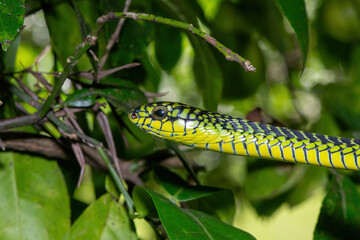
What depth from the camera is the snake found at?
1.21m

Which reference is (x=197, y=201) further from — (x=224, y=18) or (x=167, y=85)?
(x=167, y=85)

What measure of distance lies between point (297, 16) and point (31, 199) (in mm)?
851

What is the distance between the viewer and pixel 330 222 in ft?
4.22

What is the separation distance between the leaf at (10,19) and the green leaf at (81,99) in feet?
0.99

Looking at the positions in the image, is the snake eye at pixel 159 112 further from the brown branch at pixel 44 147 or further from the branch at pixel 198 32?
the branch at pixel 198 32

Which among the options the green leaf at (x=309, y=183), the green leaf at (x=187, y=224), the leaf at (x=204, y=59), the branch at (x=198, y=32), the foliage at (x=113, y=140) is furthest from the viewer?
the green leaf at (x=309, y=183)

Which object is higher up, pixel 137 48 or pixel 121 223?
pixel 137 48

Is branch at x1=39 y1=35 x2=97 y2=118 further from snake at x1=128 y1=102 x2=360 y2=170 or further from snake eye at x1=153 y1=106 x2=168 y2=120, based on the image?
snake eye at x1=153 y1=106 x2=168 y2=120

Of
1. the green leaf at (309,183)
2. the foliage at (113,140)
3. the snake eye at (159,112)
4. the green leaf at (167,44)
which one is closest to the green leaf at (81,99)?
the foliage at (113,140)

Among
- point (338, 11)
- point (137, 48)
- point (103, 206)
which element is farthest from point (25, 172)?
point (338, 11)

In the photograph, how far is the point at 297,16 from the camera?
1.02 m

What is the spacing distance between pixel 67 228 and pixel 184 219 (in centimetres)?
42

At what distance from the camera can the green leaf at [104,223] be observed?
43.9 inches

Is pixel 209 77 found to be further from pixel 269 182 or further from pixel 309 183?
pixel 309 183
